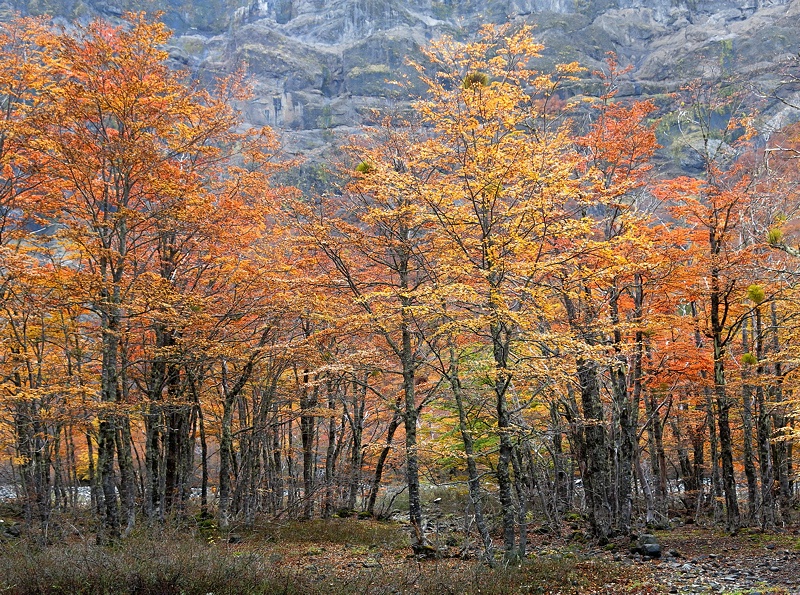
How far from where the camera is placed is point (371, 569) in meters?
11.4

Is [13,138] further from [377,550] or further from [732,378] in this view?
[732,378]

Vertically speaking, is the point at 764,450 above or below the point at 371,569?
above

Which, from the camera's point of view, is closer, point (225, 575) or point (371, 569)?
point (225, 575)

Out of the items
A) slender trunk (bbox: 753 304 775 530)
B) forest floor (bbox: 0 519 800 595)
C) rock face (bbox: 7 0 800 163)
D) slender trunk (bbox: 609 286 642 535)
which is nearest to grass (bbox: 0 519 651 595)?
forest floor (bbox: 0 519 800 595)

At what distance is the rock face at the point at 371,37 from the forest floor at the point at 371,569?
11608 centimetres

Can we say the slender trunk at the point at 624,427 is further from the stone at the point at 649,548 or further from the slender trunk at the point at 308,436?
the slender trunk at the point at 308,436

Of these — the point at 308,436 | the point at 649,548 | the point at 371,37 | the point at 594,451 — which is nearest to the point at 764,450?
A: the point at 649,548

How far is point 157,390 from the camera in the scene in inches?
567

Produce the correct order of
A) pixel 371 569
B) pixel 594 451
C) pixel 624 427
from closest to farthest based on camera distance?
pixel 371 569, pixel 594 451, pixel 624 427

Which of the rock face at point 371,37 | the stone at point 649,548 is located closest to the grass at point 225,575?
the stone at point 649,548

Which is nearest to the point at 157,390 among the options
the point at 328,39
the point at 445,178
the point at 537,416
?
the point at 445,178

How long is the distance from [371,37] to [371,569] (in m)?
157

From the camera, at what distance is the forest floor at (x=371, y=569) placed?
763cm

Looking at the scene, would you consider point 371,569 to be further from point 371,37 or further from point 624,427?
point 371,37
